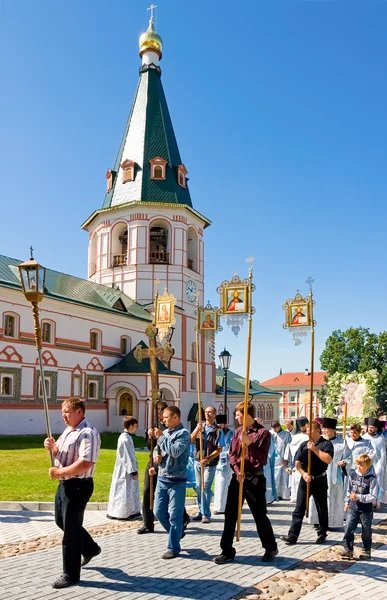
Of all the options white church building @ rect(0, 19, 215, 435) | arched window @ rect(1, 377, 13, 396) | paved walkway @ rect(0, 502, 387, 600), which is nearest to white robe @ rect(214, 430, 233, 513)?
paved walkway @ rect(0, 502, 387, 600)

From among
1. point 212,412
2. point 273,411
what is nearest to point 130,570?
point 212,412

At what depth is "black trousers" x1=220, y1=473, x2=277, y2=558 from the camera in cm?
707

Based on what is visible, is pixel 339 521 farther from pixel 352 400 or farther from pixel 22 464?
pixel 352 400

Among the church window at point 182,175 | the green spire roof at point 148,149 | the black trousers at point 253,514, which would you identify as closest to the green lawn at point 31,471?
the black trousers at point 253,514

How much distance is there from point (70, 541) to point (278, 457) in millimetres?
7686

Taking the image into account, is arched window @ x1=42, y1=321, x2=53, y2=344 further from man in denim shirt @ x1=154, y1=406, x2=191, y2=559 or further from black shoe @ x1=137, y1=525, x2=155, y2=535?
man in denim shirt @ x1=154, y1=406, x2=191, y2=559

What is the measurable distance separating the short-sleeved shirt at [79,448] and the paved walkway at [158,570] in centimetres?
118

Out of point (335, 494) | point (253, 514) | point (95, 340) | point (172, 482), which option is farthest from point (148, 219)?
point (253, 514)

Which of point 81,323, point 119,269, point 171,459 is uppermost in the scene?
point 119,269

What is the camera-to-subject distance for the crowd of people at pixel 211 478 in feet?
20.0

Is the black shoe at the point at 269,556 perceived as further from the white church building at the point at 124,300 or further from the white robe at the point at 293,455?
the white church building at the point at 124,300

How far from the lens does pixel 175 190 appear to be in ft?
132

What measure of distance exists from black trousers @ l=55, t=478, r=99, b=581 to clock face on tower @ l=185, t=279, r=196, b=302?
33517 millimetres

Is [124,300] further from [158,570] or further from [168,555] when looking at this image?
[158,570]
